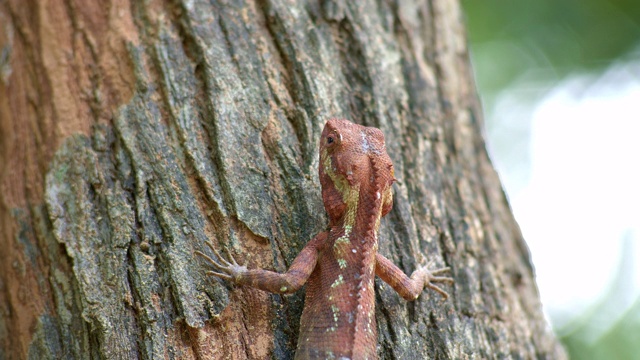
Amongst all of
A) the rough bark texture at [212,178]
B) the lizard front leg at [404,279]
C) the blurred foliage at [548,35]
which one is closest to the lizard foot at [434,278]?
the lizard front leg at [404,279]

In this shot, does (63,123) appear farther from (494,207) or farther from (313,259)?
(494,207)

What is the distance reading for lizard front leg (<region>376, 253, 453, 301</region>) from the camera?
412cm

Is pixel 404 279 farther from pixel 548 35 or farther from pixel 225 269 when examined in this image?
pixel 548 35

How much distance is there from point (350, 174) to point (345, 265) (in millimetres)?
733

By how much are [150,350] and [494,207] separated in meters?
3.52

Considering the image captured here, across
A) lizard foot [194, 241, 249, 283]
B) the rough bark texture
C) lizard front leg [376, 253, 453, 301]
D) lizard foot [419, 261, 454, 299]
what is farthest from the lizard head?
lizard foot [194, 241, 249, 283]

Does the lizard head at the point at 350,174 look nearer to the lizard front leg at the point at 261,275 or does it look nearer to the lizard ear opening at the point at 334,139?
the lizard ear opening at the point at 334,139

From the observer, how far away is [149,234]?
3.78 meters

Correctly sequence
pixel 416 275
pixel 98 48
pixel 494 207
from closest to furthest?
pixel 416 275 → pixel 98 48 → pixel 494 207

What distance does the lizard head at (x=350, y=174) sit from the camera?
4215 millimetres

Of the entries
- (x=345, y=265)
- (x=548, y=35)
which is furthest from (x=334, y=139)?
(x=548, y=35)

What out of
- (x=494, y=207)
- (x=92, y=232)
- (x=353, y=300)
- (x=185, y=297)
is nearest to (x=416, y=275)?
(x=353, y=300)

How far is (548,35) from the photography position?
38.0ft

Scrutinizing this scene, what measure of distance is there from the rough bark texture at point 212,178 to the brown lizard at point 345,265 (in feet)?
0.50
